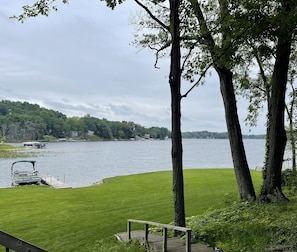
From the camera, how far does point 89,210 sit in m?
15.2

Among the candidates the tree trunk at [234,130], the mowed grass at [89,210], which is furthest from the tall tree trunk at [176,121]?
the tree trunk at [234,130]

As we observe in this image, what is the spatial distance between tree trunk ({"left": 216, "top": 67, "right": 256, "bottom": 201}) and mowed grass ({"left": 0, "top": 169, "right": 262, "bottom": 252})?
47.5 inches

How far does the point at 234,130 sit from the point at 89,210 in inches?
281

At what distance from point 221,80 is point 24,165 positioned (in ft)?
149

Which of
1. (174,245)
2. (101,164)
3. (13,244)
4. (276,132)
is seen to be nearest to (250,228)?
(174,245)

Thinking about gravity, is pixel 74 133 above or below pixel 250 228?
above

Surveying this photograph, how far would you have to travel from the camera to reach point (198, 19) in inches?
413

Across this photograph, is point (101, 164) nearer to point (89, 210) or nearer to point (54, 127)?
point (89, 210)

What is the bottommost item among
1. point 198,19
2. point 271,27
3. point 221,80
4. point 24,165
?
point 24,165

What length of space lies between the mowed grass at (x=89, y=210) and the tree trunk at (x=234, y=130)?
1207 millimetres

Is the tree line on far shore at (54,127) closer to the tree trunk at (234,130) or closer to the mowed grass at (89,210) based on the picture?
the mowed grass at (89,210)

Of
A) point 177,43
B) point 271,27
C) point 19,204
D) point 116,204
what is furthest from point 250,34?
point 19,204

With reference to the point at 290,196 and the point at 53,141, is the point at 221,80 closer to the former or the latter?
the point at 290,196

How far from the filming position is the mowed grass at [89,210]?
11.0 metres
